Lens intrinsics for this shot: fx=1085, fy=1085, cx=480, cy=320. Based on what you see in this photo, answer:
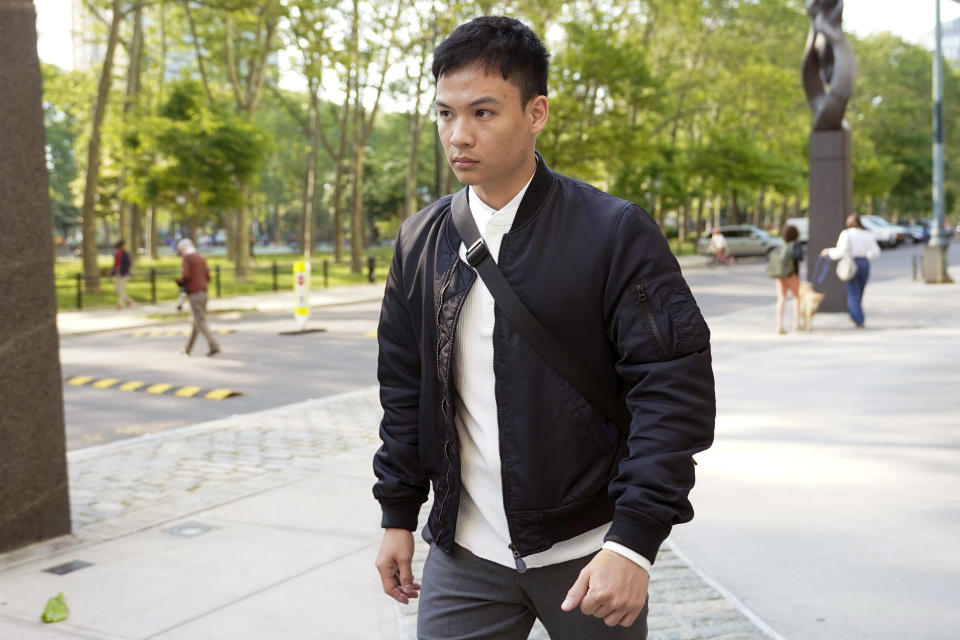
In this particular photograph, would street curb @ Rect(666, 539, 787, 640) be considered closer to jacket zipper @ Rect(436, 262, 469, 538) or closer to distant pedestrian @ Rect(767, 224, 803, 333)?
jacket zipper @ Rect(436, 262, 469, 538)

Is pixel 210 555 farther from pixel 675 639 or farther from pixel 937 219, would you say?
pixel 937 219

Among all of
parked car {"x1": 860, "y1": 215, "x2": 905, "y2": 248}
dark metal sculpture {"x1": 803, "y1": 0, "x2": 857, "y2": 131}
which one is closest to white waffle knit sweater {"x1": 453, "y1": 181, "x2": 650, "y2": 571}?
dark metal sculpture {"x1": 803, "y1": 0, "x2": 857, "y2": 131}

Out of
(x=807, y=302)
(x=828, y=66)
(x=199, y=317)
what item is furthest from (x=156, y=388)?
(x=828, y=66)

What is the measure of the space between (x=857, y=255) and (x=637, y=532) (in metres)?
16.5

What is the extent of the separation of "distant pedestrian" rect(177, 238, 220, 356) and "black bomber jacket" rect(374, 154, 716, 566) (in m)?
13.9

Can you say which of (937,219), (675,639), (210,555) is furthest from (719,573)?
(937,219)

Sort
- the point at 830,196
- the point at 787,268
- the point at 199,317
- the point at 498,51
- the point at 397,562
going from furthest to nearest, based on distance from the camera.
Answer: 1. the point at 830,196
2. the point at 787,268
3. the point at 199,317
4. the point at 397,562
5. the point at 498,51

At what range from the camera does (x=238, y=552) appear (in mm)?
5723

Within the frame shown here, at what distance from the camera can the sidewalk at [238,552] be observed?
4609mm

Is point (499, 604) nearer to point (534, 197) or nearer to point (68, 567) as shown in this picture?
point (534, 197)

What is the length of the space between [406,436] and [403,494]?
13 centimetres

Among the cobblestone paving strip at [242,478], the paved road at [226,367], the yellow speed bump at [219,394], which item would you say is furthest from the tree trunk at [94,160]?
the cobblestone paving strip at [242,478]

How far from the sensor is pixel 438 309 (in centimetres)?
229

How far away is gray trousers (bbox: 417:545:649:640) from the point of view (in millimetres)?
2270
